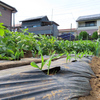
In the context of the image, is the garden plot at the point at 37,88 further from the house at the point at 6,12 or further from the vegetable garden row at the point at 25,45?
the house at the point at 6,12

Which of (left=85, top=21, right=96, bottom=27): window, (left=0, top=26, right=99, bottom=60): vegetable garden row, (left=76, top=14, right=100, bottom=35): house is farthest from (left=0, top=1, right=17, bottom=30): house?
(left=85, top=21, right=96, bottom=27): window

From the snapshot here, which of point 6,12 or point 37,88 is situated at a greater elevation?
point 6,12

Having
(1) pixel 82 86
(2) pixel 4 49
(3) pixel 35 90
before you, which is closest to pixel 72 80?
(1) pixel 82 86

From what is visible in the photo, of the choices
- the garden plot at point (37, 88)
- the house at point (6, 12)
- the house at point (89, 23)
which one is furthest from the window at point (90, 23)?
the garden plot at point (37, 88)

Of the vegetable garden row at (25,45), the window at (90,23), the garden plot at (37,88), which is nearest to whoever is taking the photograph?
the garden plot at (37,88)

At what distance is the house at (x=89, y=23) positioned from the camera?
18.2 meters

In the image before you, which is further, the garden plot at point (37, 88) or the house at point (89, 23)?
the house at point (89, 23)

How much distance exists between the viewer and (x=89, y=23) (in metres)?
19.3

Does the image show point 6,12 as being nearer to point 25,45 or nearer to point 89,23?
point 25,45

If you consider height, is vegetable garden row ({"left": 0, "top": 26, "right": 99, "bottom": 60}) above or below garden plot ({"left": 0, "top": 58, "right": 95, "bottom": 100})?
above

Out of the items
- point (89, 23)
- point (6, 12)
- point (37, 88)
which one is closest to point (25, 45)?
point (37, 88)

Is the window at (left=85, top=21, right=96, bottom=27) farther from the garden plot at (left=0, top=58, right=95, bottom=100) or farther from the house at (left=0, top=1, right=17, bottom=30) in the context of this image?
the garden plot at (left=0, top=58, right=95, bottom=100)

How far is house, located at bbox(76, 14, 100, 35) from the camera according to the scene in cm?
1817

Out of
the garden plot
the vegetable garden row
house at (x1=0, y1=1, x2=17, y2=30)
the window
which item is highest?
the window
